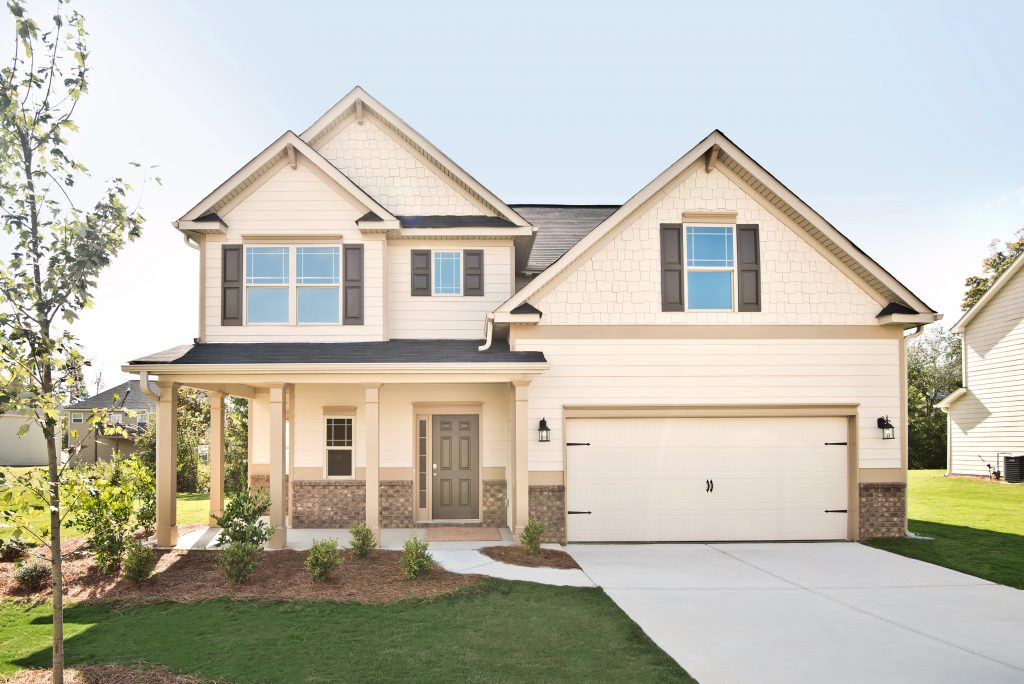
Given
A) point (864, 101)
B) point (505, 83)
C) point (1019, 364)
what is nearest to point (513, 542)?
point (505, 83)

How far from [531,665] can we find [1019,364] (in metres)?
22.7

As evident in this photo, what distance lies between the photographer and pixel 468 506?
14109 mm

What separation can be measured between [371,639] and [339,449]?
754 cm

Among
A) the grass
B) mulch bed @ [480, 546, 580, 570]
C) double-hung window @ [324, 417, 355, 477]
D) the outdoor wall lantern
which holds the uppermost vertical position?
the outdoor wall lantern

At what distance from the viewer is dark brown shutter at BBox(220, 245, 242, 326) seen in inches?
523

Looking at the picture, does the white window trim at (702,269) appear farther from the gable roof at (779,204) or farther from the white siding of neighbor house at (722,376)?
the gable roof at (779,204)

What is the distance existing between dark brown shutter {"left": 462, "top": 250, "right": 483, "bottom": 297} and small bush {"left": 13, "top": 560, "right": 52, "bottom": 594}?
850 cm

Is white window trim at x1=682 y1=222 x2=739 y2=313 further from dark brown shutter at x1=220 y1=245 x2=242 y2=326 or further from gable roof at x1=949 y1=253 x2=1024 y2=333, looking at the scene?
gable roof at x1=949 y1=253 x2=1024 y2=333

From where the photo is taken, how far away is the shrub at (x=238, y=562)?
365 inches

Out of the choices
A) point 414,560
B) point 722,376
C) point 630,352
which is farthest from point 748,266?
point 414,560

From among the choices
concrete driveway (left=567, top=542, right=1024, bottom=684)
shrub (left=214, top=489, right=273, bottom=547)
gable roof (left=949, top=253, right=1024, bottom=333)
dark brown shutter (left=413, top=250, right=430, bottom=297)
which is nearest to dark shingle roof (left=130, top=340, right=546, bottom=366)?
dark brown shutter (left=413, top=250, right=430, bottom=297)

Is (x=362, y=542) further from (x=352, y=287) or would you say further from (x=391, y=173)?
(x=391, y=173)

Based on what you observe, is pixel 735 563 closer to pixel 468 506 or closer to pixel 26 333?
pixel 468 506

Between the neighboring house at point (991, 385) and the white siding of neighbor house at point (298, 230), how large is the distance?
21.2m
